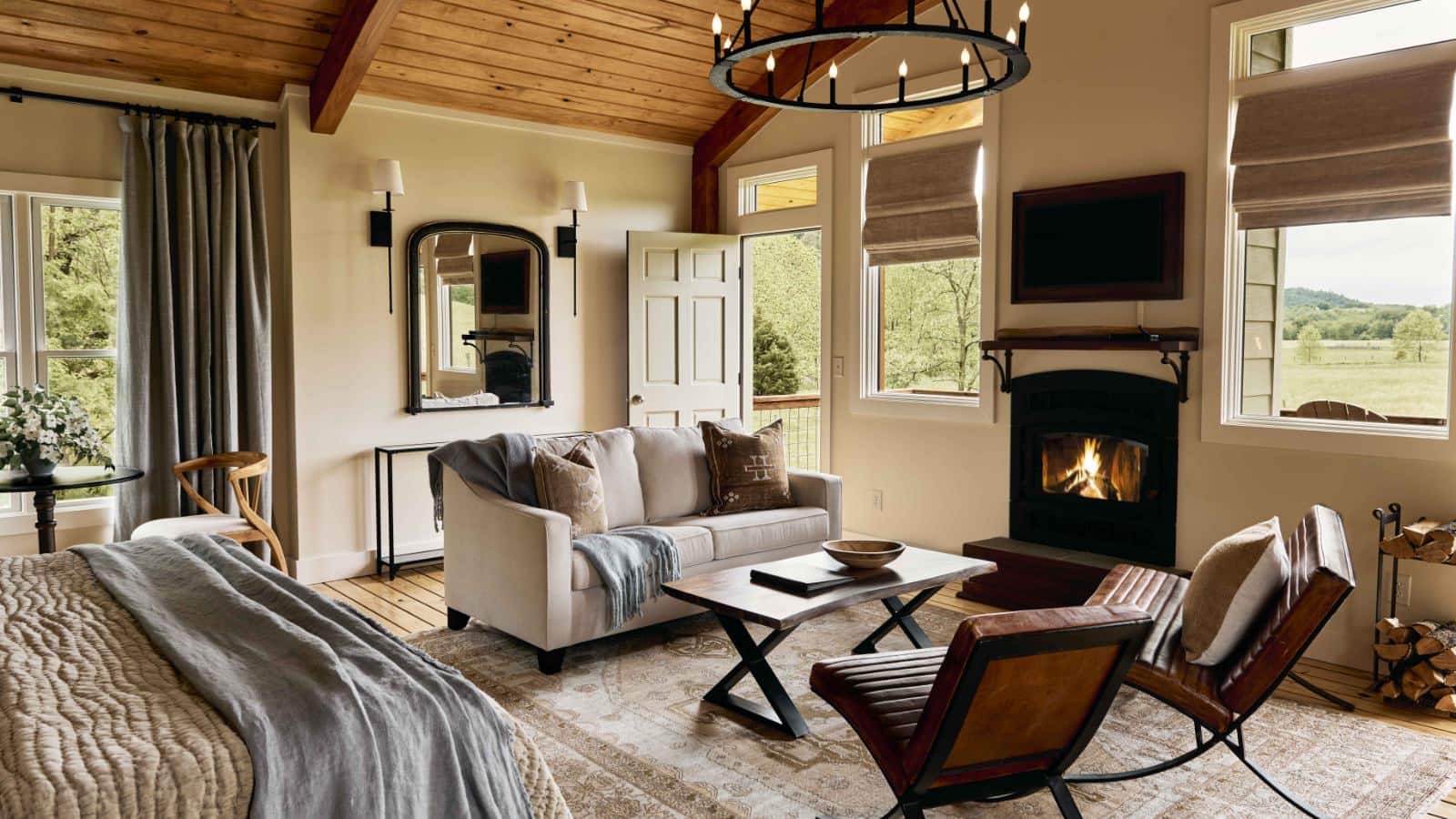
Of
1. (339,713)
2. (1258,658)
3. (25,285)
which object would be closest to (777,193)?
(25,285)

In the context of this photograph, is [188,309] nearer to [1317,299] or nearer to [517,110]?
[517,110]

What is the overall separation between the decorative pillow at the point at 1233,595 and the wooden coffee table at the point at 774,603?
94cm

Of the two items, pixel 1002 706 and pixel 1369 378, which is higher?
pixel 1369 378

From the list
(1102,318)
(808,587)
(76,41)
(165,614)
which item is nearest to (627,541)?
(808,587)

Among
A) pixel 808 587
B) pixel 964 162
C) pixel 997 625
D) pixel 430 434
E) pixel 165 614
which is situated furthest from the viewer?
pixel 430 434

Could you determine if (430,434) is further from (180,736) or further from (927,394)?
(180,736)

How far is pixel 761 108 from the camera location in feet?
20.7

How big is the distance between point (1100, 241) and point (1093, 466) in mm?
1072

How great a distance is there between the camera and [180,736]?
63.5 inches

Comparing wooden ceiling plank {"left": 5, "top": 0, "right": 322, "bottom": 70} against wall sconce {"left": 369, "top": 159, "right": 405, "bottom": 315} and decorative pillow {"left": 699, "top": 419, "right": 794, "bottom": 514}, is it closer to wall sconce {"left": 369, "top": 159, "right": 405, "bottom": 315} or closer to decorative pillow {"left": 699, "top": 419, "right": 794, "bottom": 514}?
wall sconce {"left": 369, "top": 159, "right": 405, "bottom": 315}

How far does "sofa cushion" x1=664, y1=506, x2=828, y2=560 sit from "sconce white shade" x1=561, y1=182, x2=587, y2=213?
2299 mm

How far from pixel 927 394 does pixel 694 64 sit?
2.38 metres

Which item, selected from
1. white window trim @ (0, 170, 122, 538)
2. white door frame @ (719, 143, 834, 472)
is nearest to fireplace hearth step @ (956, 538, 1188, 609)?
white door frame @ (719, 143, 834, 472)

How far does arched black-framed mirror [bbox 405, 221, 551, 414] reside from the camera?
5.68 m
